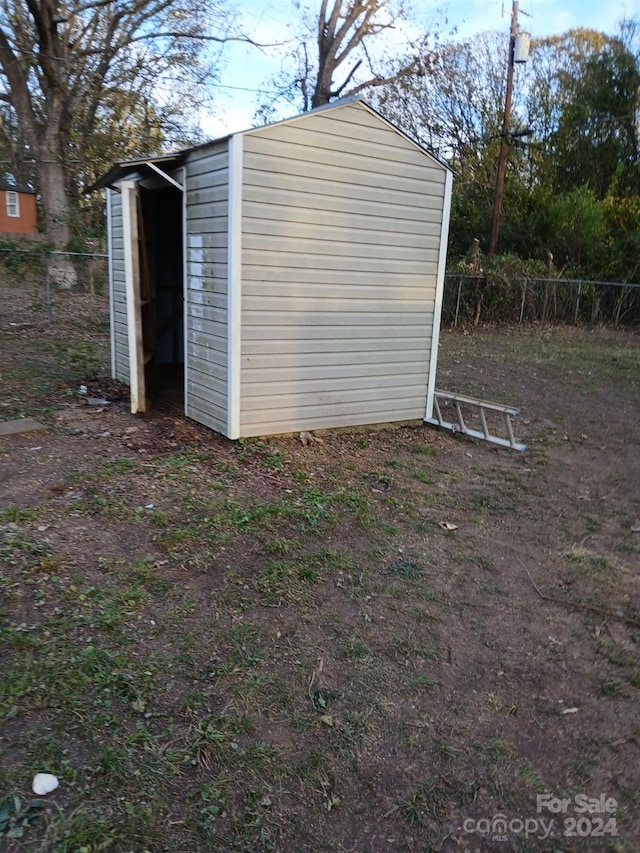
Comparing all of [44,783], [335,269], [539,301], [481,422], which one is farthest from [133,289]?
[539,301]

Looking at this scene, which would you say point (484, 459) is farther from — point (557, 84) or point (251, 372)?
point (557, 84)

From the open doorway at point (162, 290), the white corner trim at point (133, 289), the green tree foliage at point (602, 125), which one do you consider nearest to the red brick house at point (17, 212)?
the green tree foliage at point (602, 125)

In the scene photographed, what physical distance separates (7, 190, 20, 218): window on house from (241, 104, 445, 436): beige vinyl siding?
94.6ft

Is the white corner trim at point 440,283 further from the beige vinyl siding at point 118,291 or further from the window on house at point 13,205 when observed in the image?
the window on house at point 13,205

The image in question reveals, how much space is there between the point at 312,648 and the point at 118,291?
6.00m

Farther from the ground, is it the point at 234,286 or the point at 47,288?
the point at 234,286

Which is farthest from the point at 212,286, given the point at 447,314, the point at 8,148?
the point at 8,148

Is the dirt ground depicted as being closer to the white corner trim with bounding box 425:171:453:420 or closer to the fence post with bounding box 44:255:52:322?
the white corner trim with bounding box 425:171:453:420

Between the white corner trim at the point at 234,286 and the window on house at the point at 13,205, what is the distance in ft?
95.1

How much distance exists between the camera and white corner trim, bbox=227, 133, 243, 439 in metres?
4.91

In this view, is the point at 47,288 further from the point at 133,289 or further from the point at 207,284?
the point at 207,284

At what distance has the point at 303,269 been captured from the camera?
18.0 ft

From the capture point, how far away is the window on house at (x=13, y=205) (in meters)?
29.0

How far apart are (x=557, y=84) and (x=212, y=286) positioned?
792 inches
